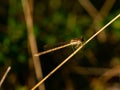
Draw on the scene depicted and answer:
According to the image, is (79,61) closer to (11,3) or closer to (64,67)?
(64,67)

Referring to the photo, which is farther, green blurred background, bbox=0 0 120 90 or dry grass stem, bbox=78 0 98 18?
dry grass stem, bbox=78 0 98 18

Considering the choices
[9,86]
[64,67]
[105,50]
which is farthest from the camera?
[105,50]

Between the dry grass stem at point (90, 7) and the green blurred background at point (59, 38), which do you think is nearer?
the green blurred background at point (59, 38)

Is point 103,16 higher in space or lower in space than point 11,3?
lower

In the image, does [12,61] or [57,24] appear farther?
[57,24]

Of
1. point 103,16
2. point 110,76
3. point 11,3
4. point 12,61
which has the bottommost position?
point 110,76

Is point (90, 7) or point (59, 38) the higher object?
point (90, 7)

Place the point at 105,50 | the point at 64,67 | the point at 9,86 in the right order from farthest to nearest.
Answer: the point at 105,50 → the point at 64,67 → the point at 9,86

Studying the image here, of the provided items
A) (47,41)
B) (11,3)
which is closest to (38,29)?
(47,41)
